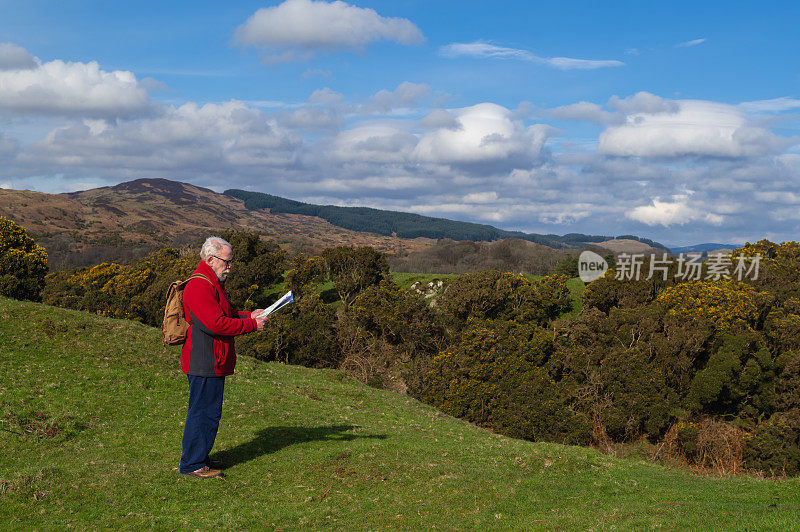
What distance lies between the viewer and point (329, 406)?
1902cm

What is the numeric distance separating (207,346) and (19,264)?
1541 inches

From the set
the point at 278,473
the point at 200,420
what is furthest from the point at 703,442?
the point at 200,420

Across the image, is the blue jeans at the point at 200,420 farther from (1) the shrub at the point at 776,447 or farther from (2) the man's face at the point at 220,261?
(1) the shrub at the point at 776,447

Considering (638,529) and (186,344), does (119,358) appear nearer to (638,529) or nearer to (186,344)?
(186,344)

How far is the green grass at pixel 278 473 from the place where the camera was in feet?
27.8

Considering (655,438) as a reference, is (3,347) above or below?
above

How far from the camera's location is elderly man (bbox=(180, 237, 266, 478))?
9445mm

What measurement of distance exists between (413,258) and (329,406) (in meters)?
142

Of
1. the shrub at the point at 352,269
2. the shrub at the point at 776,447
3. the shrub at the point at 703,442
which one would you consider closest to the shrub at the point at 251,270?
the shrub at the point at 352,269

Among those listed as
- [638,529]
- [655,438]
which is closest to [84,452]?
[638,529]

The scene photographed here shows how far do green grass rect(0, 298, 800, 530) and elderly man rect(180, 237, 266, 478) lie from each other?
61 cm

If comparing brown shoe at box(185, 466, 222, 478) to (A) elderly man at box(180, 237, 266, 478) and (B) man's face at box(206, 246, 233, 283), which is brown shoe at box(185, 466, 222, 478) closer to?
(A) elderly man at box(180, 237, 266, 478)

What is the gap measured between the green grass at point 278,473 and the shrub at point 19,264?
25.0 meters

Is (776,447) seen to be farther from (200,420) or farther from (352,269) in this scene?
(352,269)
